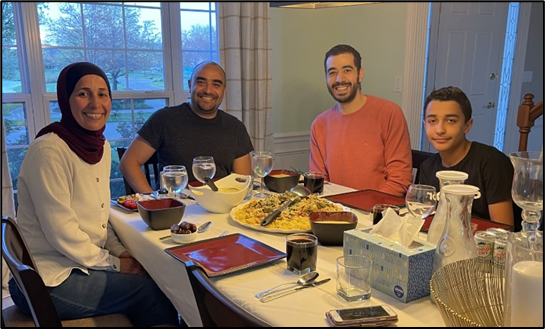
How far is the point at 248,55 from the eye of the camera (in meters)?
3.16

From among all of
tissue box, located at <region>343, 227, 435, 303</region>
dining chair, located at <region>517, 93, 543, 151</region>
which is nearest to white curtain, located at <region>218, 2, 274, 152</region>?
dining chair, located at <region>517, 93, 543, 151</region>

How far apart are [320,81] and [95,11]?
1.78 meters

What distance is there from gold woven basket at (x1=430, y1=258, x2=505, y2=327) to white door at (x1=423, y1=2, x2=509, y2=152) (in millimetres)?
2769

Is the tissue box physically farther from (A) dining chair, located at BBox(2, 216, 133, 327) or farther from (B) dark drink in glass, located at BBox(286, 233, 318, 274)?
(A) dining chair, located at BBox(2, 216, 133, 327)

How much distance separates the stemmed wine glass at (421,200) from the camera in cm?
128

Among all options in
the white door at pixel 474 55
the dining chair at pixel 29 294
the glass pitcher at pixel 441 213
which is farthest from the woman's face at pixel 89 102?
the white door at pixel 474 55

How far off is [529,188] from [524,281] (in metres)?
0.18

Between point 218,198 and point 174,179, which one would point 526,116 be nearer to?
point 218,198

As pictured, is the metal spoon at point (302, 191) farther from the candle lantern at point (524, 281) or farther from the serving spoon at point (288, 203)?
the candle lantern at point (524, 281)

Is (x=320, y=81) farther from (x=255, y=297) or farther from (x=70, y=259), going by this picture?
(x=255, y=297)

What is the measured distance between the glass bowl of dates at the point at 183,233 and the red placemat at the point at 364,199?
64 centimetres

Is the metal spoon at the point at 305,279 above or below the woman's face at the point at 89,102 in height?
below

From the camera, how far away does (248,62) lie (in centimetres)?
318

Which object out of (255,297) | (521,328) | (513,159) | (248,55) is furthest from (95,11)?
(521,328)
